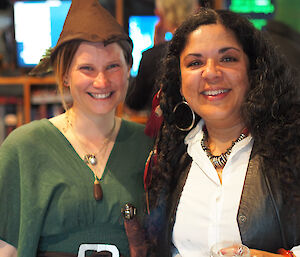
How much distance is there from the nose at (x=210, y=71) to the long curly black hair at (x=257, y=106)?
142mm

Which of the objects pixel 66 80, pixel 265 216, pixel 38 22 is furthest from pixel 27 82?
pixel 265 216

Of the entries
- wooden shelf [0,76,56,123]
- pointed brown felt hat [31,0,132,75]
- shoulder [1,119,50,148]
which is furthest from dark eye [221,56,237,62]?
wooden shelf [0,76,56,123]

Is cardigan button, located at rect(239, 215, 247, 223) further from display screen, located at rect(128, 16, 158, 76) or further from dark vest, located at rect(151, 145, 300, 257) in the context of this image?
display screen, located at rect(128, 16, 158, 76)

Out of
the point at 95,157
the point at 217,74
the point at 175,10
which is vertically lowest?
the point at 95,157

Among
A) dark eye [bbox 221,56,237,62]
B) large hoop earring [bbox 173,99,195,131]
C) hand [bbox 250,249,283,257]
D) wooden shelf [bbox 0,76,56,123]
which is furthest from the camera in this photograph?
wooden shelf [bbox 0,76,56,123]

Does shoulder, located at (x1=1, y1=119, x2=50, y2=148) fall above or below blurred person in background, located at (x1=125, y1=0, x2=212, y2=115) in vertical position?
below

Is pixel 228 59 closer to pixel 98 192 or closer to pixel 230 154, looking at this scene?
pixel 230 154

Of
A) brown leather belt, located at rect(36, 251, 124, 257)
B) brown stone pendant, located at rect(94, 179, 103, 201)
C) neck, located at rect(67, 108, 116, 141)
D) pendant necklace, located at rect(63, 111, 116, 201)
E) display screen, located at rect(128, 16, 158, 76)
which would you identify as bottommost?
brown leather belt, located at rect(36, 251, 124, 257)

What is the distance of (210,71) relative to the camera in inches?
65.1

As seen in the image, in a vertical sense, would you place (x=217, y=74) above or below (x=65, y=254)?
above

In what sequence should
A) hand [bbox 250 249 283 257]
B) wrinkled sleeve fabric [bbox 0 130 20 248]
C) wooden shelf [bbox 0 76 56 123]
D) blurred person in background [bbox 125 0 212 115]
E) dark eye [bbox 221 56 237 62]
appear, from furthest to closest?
1. wooden shelf [bbox 0 76 56 123]
2. blurred person in background [bbox 125 0 212 115]
3. wrinkled sleeve fabric [bbox 0 130 20 248]
4. dark eye [bbox 221 56 237 62]
5. hand [bbox 250 249 283 257]

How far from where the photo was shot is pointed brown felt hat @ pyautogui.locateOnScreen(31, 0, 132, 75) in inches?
74.2

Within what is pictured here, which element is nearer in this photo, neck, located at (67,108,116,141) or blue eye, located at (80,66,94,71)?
blue eye, located at (80,66,94,71)

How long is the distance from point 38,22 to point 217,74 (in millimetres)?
2901
